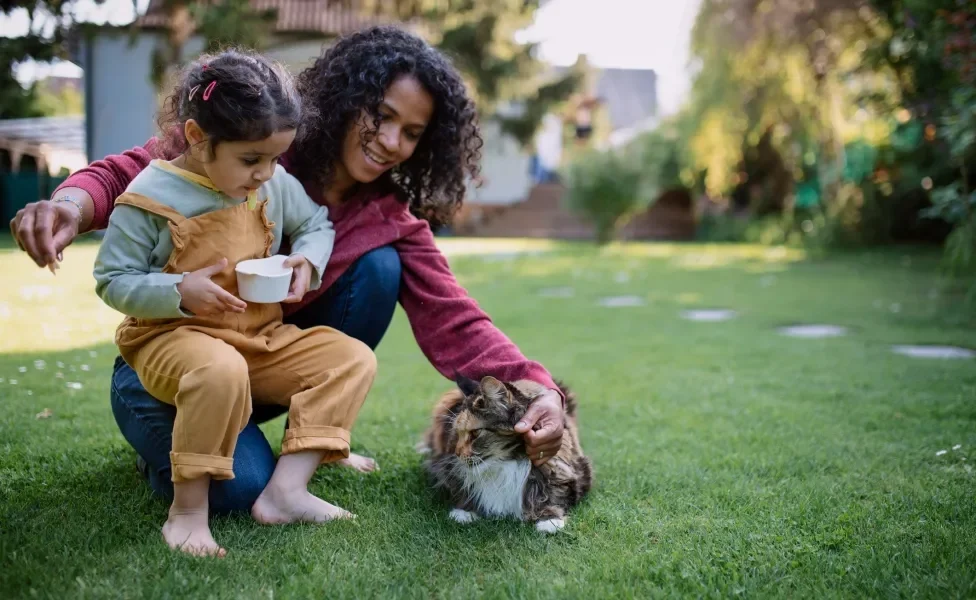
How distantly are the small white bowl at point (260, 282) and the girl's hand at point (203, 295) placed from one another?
56mm

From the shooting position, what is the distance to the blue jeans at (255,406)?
222 cm

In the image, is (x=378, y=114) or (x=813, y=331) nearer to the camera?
(x=378, y=114)

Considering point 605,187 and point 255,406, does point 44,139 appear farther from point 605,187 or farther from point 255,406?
point 255,406

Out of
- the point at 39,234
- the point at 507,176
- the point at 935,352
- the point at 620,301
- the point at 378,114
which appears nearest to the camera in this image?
the point at 39,234

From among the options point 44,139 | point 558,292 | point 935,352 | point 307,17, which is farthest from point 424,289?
point 44,139

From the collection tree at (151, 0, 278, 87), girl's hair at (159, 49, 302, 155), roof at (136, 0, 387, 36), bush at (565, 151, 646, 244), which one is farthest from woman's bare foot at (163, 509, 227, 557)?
roof at (136, 0, 387, 36)

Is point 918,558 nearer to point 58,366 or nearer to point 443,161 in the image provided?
point 443,161

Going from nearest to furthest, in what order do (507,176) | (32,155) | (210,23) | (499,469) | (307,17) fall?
(499,469) → (210,23) → (307,17) → (32,155) → (507,176)

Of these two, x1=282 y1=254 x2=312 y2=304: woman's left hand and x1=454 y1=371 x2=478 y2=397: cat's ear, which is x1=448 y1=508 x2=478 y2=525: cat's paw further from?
x1=282 y1=254 x2=312 y2=304: woman's left hand

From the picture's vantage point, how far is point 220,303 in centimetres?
197

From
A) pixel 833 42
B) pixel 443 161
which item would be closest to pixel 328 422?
pixel 443 161

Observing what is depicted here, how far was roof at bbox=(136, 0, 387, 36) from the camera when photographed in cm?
1644

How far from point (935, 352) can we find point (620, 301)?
10.5ft

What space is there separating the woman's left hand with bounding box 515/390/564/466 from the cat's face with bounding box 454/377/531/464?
0.05 metres
